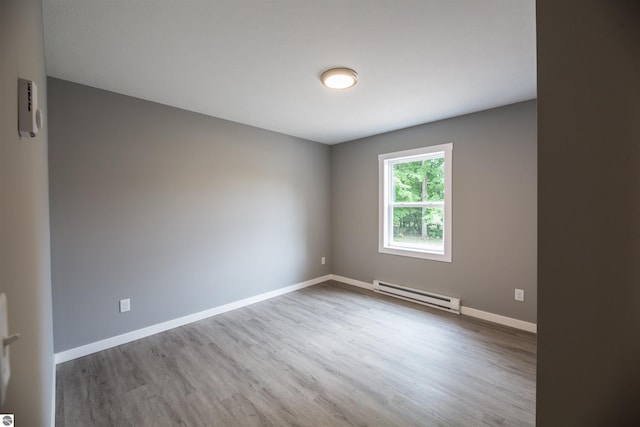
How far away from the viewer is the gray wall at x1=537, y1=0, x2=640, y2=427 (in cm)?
73

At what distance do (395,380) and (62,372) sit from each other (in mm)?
2692

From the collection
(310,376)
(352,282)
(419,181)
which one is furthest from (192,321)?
(419,181)

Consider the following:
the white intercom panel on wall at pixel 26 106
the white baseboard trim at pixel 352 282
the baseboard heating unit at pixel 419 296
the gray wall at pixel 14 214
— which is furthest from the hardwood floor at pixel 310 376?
the white intercom panel on wall at pixel 26 106

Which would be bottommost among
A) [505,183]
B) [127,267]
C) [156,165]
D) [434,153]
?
[127,267]

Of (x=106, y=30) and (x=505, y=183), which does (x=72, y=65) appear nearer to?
(x=106, y=30)

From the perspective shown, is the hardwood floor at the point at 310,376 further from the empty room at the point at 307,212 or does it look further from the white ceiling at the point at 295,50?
the white ceiling at the point at 295,50

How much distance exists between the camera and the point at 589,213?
79 cm

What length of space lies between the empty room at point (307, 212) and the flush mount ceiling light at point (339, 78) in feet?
0.07

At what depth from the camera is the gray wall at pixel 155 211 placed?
93.1 inches

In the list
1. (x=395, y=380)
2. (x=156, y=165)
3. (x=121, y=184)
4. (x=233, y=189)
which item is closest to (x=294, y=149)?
(x=233, y=189)

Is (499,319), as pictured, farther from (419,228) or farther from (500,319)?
(419,228)

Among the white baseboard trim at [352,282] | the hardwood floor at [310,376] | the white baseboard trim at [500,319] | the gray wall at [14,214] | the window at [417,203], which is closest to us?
the gray wall at [14,214]

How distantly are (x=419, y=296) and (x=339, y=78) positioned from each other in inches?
115

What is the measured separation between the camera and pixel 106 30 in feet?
5.62
